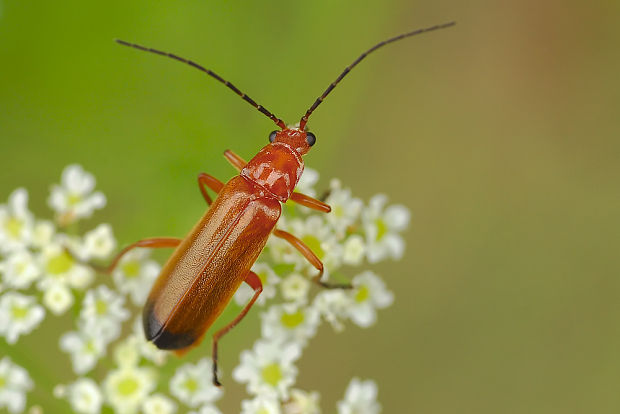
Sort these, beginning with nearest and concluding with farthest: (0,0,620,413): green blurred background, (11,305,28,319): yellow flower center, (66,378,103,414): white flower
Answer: (66,378,103,414): white flower, (11,305,28,319): yellow flower center, (0,0,620,413): green blurred background

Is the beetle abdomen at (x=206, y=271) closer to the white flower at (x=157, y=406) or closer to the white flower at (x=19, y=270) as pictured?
the white flower at (x=157, y=406)

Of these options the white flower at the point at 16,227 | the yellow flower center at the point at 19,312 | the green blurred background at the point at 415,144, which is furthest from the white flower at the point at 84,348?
the green blurred background at the point at 415,144

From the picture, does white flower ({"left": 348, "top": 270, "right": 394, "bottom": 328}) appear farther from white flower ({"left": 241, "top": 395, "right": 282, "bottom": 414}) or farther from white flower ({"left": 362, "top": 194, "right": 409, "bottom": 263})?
white flower ({"left": 241, "top": 395, "right": 282, "bottom": 414})

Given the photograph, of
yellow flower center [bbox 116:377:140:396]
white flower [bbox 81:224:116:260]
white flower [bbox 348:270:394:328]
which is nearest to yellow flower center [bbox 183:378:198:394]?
yellow flower center [bbox 116:377:140:396]

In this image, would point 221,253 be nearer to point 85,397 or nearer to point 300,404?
point 300,404

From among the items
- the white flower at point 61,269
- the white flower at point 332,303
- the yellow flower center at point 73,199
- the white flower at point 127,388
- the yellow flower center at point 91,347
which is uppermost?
the white flower at point 332,303

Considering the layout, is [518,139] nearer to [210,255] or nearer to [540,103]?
[540,103]

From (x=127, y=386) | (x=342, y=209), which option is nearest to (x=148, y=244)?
(x=127, y=386)
